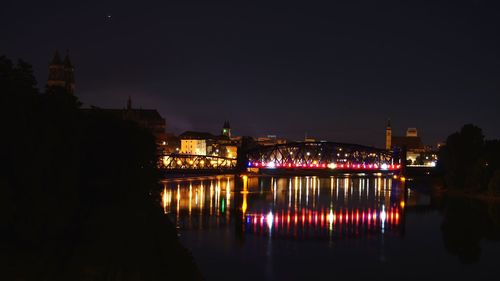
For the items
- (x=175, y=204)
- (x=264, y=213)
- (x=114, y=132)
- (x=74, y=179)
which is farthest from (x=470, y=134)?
(x=74, y=179)

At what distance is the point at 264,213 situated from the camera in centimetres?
6219

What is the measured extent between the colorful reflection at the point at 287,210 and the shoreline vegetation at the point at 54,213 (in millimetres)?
20754

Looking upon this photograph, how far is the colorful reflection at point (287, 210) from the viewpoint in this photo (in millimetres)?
51594

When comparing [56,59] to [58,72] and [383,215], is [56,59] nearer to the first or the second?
[58,72]

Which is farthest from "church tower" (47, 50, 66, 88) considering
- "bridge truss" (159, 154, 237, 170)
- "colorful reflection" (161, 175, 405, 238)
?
"colorful reflection" (161, 175, 405, 238)

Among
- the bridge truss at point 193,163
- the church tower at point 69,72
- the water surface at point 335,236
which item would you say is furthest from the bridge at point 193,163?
the church tower at point 69,72

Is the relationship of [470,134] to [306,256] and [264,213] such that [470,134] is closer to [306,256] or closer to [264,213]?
[264,213]

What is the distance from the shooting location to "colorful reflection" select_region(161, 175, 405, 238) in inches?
2031

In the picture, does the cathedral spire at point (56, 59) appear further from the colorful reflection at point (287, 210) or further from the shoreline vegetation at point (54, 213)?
the shoreline vegetation at point (54, 213)

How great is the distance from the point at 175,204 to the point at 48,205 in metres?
45.3

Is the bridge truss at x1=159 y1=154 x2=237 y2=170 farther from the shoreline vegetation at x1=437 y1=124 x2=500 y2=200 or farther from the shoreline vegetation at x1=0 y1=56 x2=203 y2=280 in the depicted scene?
the shoreline vegetation at x1=0 y1=56 x2=203 y2=280

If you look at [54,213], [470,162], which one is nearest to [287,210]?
[470,162]

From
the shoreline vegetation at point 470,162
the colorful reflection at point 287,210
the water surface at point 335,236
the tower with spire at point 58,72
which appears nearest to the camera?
the water surface at point 335,236

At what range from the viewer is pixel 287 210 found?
65.0 metres
